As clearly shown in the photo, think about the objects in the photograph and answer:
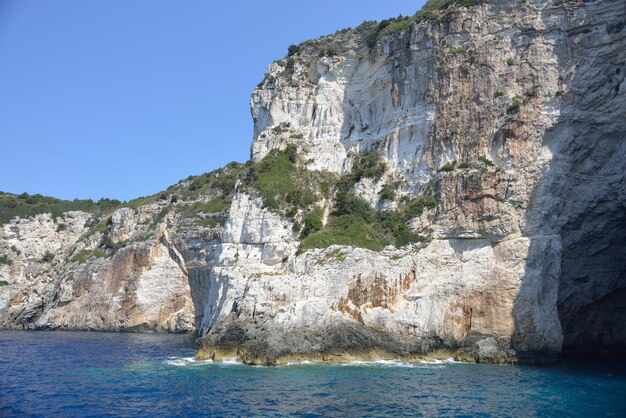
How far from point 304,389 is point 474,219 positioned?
16.6 m

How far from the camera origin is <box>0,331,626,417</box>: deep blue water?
20.3m

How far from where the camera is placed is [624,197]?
107ft

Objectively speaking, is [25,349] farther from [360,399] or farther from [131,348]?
[360,399]

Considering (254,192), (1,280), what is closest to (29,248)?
(1,280)

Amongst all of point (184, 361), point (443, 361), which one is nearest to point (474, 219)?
point (443, 361)

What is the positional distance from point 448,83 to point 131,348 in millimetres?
30524

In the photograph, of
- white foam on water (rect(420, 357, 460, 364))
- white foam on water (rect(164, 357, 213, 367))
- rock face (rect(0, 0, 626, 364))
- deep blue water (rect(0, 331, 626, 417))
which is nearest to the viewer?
deep blue water (rect(0, 331, 626, 417))

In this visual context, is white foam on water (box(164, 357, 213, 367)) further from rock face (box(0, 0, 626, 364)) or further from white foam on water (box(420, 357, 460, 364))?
white foam on water (box(420, 357, 460, 364))

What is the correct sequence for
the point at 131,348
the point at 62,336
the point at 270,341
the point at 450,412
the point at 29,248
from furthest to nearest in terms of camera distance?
the point at 29,248, the point at 62,336, the point at 131,348, the point at 270,341, the point at 450,412

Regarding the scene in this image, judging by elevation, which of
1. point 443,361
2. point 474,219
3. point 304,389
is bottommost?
point 304,389

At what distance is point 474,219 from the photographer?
34.2 meters

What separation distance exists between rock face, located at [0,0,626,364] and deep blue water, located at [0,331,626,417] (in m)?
2.82

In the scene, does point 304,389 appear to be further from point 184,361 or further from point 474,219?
point 474,219

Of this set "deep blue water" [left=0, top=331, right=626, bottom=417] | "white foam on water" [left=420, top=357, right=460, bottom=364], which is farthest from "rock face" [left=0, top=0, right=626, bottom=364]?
"deep blue water" [left=0, top=331, right=626, bottom=417]
